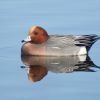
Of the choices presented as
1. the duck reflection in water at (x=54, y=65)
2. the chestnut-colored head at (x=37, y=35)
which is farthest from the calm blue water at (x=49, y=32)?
the chestnut-colored head at (x=37, y=35)

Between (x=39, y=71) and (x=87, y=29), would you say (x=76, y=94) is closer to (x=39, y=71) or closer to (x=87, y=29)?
(x=39, y=71)

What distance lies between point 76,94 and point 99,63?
211 cm

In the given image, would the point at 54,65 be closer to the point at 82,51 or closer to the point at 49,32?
the point at 82,51

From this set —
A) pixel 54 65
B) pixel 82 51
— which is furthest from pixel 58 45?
pixel 54 65

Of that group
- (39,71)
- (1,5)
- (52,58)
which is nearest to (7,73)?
(39,71)

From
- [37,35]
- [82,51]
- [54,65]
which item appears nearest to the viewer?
[54,65]

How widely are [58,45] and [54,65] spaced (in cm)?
118

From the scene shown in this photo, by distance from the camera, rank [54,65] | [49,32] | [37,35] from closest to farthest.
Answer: [54,65]
[37,35]
[49,32]

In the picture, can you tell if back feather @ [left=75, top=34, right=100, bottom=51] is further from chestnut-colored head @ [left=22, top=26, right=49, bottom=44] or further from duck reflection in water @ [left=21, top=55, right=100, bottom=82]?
chestnut-colored head @ [left=22, top=26, right=49, bottom=44]

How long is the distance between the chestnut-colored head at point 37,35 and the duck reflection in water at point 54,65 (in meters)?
0.50

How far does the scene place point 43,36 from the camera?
47.0 ft

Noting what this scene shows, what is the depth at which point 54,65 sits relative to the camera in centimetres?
1312

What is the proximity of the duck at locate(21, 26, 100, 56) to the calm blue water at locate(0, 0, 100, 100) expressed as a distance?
0.72 ft

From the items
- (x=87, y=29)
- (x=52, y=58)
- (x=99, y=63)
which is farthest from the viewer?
(x=87, y=29)
